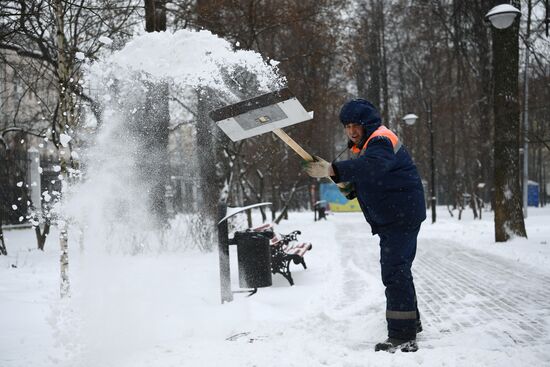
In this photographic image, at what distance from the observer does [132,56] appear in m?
6.45

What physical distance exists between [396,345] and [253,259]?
253 cm

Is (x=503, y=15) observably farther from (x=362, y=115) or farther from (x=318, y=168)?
(x=318, y=168)

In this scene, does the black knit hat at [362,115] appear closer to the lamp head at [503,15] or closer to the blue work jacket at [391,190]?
the blue work jacket at [391,190]

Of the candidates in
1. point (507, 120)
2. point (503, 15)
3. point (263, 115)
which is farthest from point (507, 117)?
point (263, 115)

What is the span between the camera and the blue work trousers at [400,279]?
3.78 meters

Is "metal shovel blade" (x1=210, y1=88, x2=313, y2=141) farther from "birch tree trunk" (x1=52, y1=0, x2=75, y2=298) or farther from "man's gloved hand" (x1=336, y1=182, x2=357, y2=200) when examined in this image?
"birch tree trunk" (x1=52, y1=0, x2=75, y2=298)

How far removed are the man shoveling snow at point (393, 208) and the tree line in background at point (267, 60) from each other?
370cm

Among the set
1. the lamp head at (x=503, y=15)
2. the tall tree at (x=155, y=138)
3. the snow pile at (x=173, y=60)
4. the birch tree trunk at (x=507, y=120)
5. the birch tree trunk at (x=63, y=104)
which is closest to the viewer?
the birch tree trunk at (x=63, y=104)

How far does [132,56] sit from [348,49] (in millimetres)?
8593

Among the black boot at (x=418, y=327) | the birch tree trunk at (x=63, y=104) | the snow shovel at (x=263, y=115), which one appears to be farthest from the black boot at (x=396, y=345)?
the birch tree trunk at (x=63, y=104)

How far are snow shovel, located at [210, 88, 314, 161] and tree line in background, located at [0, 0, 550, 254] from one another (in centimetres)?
269

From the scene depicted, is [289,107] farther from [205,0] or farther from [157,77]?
[205,0]

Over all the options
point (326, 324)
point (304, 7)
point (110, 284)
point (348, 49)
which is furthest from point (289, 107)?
point (348, 49)

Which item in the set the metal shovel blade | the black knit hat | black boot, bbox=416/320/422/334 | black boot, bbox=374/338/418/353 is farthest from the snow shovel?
black boot, bbox=416/320/422/334
